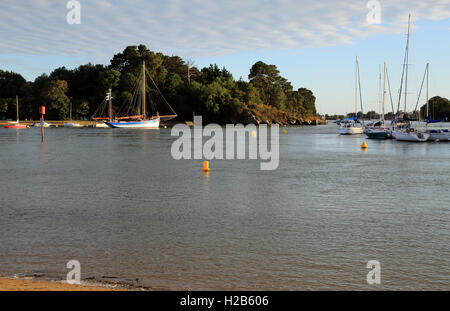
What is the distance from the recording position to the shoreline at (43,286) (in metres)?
7.58

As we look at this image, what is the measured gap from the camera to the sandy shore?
7.55 meters

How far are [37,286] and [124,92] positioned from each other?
143m

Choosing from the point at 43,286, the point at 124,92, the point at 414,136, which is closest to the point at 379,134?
the point at 414,136

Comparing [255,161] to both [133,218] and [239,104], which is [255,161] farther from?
[239,104]

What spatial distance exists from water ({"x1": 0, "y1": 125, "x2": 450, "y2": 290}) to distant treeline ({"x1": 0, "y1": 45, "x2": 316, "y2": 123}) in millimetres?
127454

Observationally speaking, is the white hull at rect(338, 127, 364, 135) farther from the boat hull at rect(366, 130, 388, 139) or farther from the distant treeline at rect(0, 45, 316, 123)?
the distant treeline at rect(0, 45, 316, 123)

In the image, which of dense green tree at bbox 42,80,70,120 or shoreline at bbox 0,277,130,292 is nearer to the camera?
shoreline at bbox 0,277,130,292

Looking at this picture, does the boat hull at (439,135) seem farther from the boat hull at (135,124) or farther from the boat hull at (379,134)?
the boat hull at (135,124)

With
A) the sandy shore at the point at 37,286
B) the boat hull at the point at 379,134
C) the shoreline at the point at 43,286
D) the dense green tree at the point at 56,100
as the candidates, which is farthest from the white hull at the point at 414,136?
the dense green tree at the point at 56,100

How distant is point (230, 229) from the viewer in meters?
13.0

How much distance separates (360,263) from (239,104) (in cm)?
15059

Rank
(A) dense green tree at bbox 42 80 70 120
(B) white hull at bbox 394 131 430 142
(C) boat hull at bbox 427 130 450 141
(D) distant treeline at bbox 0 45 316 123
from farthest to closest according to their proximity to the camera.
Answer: (D) distant treeline at bbox 0 45 316 123
(A) dense green tree at bbox 42 80 70 120
(C) boat hull at bbox 427 130 450 141
(B) white hull at bbox 394 131 430 142

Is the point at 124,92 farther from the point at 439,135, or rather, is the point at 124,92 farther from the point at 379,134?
the point at 439,135

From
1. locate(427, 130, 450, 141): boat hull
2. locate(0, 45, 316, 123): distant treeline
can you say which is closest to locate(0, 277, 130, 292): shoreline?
locate(427, 130, 450, 141): boat hull
